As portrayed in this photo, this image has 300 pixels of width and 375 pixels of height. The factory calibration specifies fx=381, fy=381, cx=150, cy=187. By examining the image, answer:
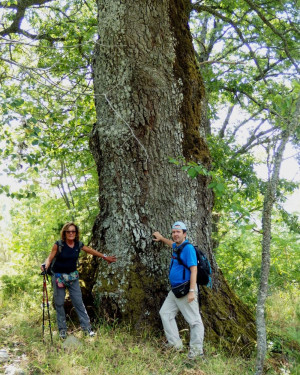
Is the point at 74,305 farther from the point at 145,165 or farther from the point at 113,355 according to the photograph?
the point at 145,165

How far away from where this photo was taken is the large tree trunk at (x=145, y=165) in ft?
18.1

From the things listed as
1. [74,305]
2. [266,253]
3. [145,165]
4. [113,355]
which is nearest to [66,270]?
[74,305]

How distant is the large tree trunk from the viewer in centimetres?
552

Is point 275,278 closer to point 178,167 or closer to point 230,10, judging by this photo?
point 178,167

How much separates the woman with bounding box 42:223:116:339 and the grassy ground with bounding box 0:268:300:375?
24 cm

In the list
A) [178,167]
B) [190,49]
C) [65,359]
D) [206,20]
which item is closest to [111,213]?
[178,167]

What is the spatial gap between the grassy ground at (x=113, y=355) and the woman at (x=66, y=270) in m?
0.24

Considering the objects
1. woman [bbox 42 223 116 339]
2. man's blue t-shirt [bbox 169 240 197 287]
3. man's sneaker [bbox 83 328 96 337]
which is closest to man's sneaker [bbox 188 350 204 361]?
man's blue t-shirt [bbox 169 240 197 287]

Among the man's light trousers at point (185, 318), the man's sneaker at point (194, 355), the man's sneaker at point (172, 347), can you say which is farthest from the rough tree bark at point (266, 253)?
the man's sneaker at point (172, 347)

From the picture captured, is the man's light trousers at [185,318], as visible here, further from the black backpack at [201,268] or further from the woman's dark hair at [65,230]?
the woman's dark hair at [65,230]

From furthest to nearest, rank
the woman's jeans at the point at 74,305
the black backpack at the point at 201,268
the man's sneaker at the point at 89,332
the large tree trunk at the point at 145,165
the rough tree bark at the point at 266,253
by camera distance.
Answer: the large tree trunk at the point at 145,165 → the woman's jeans at the point at 74,305 → the man's sneaker at the point at 89,332 → the black backpack at the point at 201,268 → the rough tree bark at the point at 266,253

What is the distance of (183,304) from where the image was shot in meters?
5.07

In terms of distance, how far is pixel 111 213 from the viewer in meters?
5.78

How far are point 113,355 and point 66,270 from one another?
1461 millimetres
